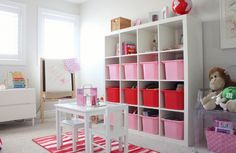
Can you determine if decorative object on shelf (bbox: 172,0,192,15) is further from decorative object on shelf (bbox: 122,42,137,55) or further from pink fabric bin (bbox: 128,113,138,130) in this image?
pink fabric bin (bbox: 128,113,138,130)

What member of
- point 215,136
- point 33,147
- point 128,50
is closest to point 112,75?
point 128,50

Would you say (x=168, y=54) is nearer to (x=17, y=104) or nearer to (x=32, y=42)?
(x=17, y=104)

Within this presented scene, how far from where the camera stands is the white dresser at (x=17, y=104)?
11.8 feet

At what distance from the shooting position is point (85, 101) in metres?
2.51

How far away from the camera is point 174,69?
284 cm

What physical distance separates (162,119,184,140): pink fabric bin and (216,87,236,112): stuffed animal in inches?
24.0

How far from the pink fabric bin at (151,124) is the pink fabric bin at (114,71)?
Answer: 0.88 metres

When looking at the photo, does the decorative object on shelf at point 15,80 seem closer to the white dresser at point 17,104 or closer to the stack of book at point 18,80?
the stack of book at point 18,80

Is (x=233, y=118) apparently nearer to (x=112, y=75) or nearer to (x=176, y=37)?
(x=176, y=37)

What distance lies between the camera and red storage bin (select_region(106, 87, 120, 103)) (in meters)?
3.66

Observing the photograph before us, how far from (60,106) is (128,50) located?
1521mm

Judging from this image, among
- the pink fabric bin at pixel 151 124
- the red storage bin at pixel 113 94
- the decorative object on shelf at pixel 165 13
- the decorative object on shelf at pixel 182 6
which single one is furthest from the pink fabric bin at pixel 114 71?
the decorative object on shelf at pixel 182 6

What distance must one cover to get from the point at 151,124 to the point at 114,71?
1122 mm

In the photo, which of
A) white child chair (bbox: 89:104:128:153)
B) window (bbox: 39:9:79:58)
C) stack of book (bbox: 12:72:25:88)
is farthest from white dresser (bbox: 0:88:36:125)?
white child chair (bbox: 89:104:128:153)
